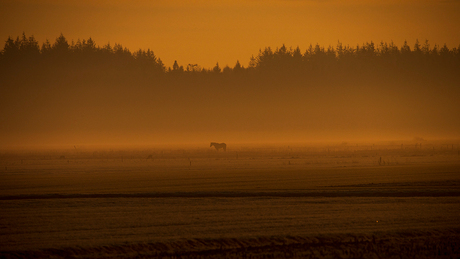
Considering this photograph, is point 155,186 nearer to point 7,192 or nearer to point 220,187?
point 220,187

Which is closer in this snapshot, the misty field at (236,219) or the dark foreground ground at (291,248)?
the dark foreground ground at (291,248)

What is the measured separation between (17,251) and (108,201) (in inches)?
390

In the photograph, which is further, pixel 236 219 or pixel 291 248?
pixel 236 219

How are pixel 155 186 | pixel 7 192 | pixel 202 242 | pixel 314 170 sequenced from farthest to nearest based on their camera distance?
pixel 314 170 → pixel 155 186 → pixel 7 192 → pixel 202 242

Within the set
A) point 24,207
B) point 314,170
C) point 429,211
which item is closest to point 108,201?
point 24,207

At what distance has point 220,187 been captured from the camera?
34938 millimetres

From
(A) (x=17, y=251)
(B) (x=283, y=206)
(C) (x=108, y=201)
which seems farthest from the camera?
(C) (x=108, y=201)

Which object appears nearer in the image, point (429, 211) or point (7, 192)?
point (429, 211)

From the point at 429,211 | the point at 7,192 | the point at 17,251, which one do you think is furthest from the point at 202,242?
the point at 7,192

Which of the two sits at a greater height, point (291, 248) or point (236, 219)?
point (236, 219)

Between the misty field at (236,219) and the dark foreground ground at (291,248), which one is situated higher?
the misty field at (236,219)

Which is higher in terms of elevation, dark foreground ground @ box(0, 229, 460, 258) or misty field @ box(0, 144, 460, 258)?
misty field @ box(0, 144, 460, 258)

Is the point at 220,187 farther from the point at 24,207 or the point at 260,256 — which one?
the point at 260,256

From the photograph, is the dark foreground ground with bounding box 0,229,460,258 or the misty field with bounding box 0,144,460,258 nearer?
the dark foreground ground with bounding box 0,229,460,258
